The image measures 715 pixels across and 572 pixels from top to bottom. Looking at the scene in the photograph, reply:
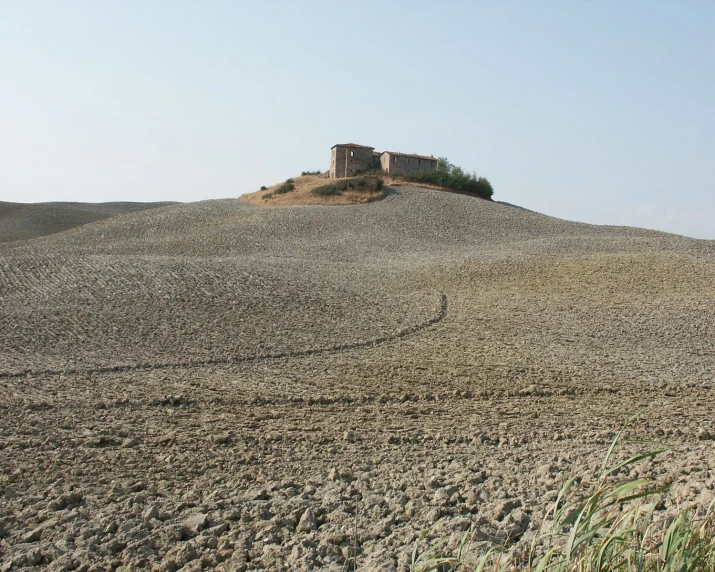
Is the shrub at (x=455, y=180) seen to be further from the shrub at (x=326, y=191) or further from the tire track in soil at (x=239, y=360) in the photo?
the tire track in soil at (x=239, y=360)

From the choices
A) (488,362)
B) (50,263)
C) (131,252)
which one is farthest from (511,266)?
(131,252)

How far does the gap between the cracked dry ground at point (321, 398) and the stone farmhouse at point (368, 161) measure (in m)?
24.7

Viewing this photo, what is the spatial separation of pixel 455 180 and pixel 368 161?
5906 mm

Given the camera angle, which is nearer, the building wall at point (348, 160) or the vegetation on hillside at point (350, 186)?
the vegetation on hillside at point (350, 186)

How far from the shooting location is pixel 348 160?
47.1 meters

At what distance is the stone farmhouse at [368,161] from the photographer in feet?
154

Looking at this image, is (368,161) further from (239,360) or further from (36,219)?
(239,360)

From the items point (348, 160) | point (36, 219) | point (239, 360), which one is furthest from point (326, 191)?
point (239, 360)

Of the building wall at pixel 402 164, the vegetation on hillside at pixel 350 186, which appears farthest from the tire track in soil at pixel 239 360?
the building wall at pixel 402 164

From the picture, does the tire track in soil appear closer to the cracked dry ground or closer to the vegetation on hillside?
the cracked dry ground

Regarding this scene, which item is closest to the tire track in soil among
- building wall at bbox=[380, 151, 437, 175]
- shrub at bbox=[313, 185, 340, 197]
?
shrub at bbox=[313, 185, 340, 197]

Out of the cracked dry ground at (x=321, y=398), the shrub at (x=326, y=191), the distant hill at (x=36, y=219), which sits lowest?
the cracked dry ground at (x=321, y=398)

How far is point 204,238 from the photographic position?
3084 cm

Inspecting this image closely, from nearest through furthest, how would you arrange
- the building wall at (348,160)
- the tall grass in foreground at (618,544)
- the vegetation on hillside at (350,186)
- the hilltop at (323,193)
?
the tall grass in foreground at (618,544)
the hilltop at (323,193)
the vegetation on hillside at (350,186)
the building wall at (348,160)
